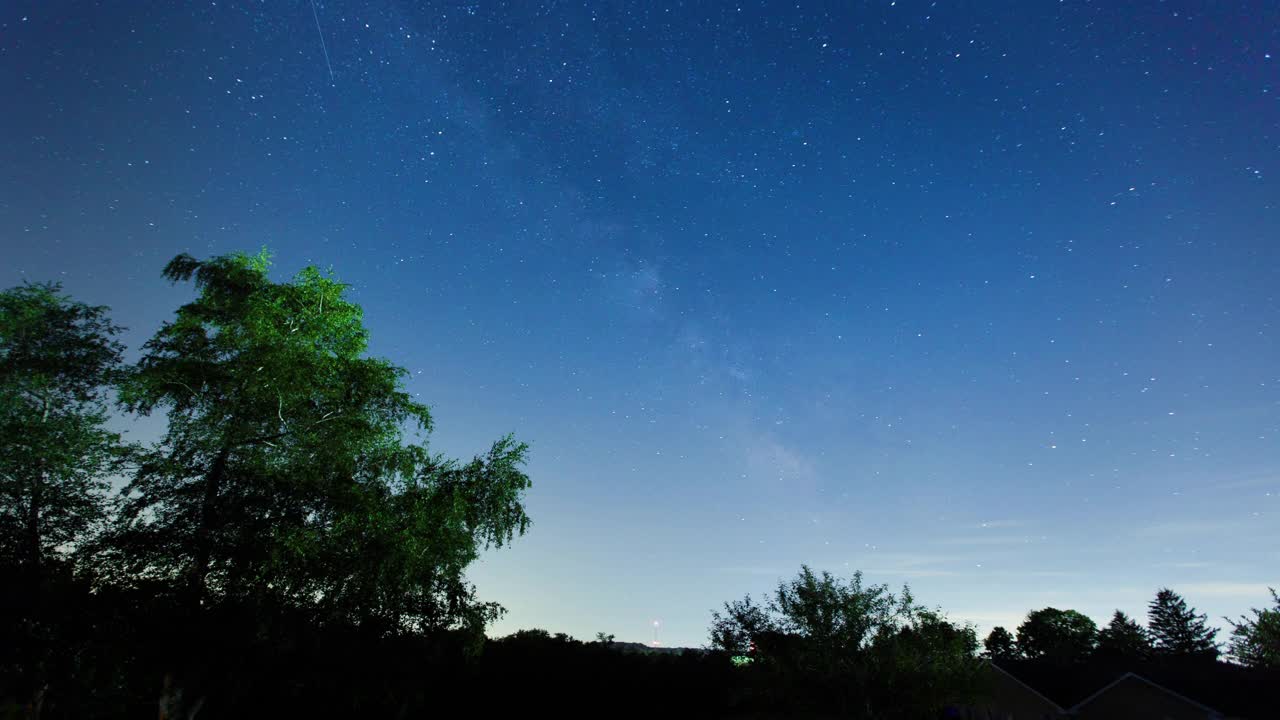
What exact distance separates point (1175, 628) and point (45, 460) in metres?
164

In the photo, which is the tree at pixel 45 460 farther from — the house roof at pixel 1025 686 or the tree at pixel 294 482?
the house roof at pixel 1025 686

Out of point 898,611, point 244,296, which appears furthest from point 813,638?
point 244,296

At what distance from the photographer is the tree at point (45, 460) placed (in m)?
17.5

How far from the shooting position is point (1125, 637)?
117375mm

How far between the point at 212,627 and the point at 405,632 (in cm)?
589

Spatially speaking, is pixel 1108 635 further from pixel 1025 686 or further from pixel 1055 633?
pixel 1025 686

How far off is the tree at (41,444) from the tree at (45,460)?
0.03m

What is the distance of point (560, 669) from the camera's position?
31.7 m

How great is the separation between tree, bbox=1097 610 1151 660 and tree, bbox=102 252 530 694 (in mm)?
134438

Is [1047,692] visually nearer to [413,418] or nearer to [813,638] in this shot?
[813,638]

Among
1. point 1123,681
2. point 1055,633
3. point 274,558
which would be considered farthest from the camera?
point 1055,633

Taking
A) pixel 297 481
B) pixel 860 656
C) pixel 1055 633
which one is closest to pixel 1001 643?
pixel 1055 633

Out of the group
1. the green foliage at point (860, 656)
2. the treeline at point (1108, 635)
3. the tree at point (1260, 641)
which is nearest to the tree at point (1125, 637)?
the treeline at point (1108, 635)

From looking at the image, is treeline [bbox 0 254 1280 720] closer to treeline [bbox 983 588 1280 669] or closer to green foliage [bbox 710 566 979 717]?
green foliage [bbox 710 566 979 717]
